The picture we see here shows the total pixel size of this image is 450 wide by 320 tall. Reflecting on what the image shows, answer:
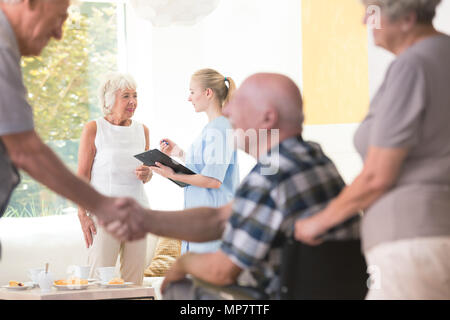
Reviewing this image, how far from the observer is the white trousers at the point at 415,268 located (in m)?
1.62

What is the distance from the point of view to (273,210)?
68.5 inches

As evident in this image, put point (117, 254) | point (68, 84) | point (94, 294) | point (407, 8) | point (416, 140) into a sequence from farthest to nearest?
point (68, 84) < point (117, 254) < point (94, 294) < point (407, 8) < point (416, 140)

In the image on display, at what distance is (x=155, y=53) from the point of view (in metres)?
6.49

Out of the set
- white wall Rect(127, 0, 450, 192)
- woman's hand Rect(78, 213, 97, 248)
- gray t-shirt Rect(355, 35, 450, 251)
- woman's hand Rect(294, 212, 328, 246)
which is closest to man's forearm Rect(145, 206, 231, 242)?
woman's hand Rect(294, 212, 328, 246)

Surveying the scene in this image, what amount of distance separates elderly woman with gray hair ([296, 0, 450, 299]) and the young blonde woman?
1974mm

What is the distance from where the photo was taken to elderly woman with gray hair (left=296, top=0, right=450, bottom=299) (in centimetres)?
161

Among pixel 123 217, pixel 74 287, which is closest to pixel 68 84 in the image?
pixel 74 287

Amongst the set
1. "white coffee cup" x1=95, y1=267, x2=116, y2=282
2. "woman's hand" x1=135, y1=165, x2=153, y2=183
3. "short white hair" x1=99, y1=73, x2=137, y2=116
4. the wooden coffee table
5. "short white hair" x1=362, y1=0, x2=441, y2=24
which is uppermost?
"short white hair" x1=99, y1=73, x2=137, y2=116

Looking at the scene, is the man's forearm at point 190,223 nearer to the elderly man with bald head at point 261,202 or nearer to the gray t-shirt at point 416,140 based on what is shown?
the elderly man with bald head at point 261,202

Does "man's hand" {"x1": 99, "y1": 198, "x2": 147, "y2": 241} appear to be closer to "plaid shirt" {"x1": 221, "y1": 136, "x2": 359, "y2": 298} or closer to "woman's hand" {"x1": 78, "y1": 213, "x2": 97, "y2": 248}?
"plaid shirt" {"x1": 221, "y1": 136, "x2": 359, "y2": 298}

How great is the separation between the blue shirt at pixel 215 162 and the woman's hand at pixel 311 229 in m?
2.01

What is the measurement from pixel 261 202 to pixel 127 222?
447 millimetres

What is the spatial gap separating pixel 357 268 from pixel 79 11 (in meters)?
5.39

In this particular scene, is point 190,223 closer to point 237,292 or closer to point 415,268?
point 237,292
